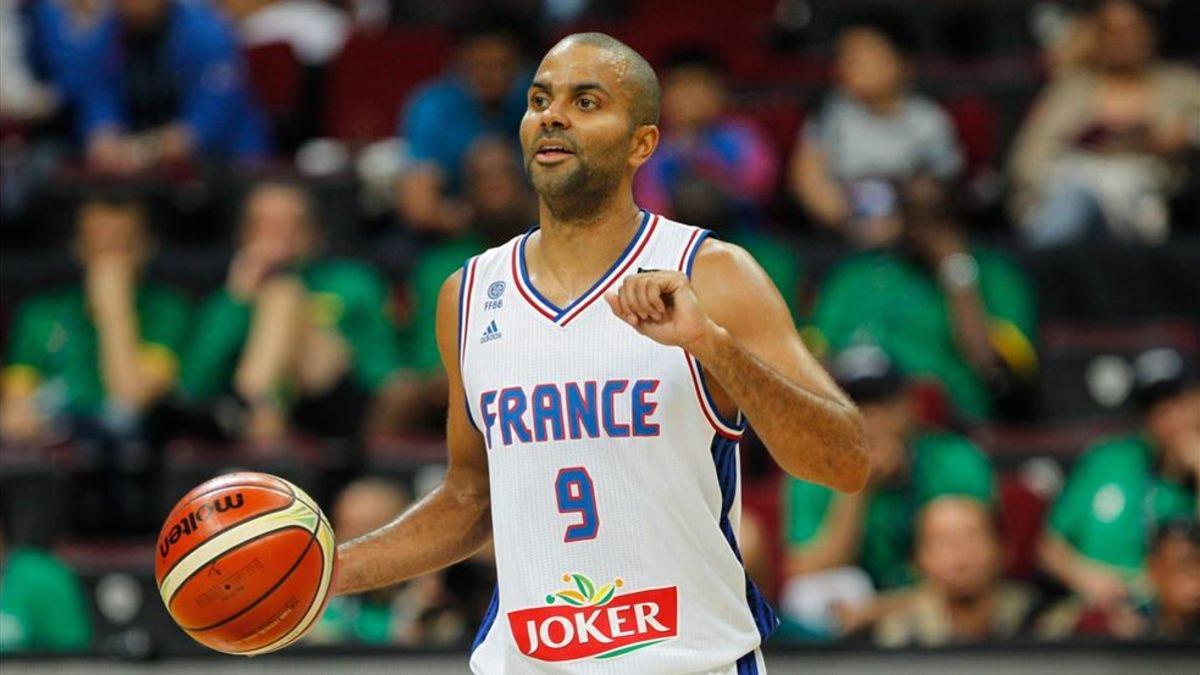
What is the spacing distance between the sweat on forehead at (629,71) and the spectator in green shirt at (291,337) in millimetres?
5193

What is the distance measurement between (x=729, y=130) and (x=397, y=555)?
6483mm

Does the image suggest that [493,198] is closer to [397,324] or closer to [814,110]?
[397,324]

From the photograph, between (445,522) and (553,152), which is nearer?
(553,152)

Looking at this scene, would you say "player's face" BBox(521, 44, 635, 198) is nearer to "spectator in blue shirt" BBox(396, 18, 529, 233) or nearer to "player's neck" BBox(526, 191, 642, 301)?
"player's neck" BBox(526, 191, 642, 301)

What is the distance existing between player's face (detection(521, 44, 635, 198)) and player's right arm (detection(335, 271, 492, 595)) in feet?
1.69

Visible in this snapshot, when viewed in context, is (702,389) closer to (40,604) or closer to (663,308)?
(663,308)

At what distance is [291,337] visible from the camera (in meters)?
10.1

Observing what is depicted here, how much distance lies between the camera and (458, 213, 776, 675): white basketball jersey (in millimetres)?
4715

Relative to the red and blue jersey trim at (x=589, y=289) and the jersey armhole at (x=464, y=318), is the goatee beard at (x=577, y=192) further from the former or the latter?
the jersey armhole at (x=464, y=318)

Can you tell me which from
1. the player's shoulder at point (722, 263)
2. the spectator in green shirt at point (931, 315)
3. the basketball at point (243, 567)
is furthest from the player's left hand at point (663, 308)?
the spectator in green shirt at point (931, 315)

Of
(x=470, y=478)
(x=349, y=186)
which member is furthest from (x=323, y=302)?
(x=470, y=478)

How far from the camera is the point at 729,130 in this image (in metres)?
11.3

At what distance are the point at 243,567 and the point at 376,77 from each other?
798 cm

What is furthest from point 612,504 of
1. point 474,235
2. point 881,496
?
point 474,235
